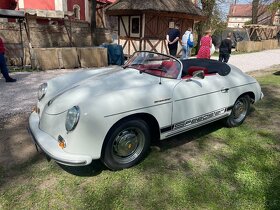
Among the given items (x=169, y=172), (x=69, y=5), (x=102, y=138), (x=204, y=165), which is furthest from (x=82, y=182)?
(x=69, y=5)

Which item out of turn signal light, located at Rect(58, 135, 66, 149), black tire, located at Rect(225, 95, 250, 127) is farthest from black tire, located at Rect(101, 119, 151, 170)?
black tire, located at Rect(225, 95, 250, 127)

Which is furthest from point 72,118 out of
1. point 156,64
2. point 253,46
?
point 253,46

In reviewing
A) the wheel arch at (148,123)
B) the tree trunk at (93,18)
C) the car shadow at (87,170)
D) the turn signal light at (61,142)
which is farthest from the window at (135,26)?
the turn signal light at (61,142)

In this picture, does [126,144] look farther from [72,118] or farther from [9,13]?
[9,13]

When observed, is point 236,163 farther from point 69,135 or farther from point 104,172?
point 69,135

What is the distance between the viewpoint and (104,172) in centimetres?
337

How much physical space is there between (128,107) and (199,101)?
52.6 inches

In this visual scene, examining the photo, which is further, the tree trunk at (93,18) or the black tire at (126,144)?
the tree trunk at (93,18)

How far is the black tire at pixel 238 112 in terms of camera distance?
4766 mm

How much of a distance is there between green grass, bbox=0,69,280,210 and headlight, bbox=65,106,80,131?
30.2 inches

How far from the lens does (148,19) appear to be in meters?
15.0

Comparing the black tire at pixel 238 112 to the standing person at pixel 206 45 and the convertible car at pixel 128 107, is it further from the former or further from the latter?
the standing person at pixel 206 45

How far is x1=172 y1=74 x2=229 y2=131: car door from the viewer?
366cm

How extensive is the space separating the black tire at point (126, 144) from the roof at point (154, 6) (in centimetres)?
1213
